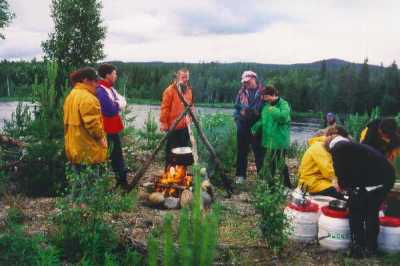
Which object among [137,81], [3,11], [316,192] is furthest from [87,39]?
[137,81]

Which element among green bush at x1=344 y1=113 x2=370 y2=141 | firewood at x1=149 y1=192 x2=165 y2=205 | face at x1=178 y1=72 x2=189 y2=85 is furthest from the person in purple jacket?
green bush at x1=344 y1=113 x2=370 y2=141

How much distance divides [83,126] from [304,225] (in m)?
2.82

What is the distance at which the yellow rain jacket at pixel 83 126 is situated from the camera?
255 inches

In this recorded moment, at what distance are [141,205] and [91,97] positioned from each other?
186 cm

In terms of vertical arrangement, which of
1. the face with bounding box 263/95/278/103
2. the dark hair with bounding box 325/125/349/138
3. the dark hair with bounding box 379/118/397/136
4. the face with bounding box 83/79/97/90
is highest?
the face with bounding box 83/79/97/90

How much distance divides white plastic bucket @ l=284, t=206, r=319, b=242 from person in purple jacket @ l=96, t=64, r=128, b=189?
2.75m

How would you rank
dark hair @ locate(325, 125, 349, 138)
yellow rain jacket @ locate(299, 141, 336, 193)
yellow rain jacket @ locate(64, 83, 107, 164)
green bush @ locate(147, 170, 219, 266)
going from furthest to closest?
1. yellow rain jacket @ locate(299, 141, 336, 193)
2. yellow rain jacket @ locate(64, 83, 107, 164)
3. dark hair @ locate(325, 125, 349, 138)
4. green bush @ locate(147, 170, 219, 266)

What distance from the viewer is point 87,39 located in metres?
38.2

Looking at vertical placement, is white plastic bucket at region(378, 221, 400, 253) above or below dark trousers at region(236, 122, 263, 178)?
below

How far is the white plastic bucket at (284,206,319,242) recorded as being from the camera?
6078 millimetres

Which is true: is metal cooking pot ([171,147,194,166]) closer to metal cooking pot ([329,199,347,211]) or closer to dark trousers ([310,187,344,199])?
dark trousers ([310,187,344,199])

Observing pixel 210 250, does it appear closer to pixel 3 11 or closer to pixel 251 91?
pixel 251 91

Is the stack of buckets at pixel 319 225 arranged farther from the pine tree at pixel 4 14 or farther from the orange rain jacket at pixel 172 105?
the pine tree at pixel 4 14

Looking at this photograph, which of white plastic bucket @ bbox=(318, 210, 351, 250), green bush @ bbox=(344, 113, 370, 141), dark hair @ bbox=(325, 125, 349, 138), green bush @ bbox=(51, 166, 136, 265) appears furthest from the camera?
green bush @ bbox=(344, 113, 370, 141)
